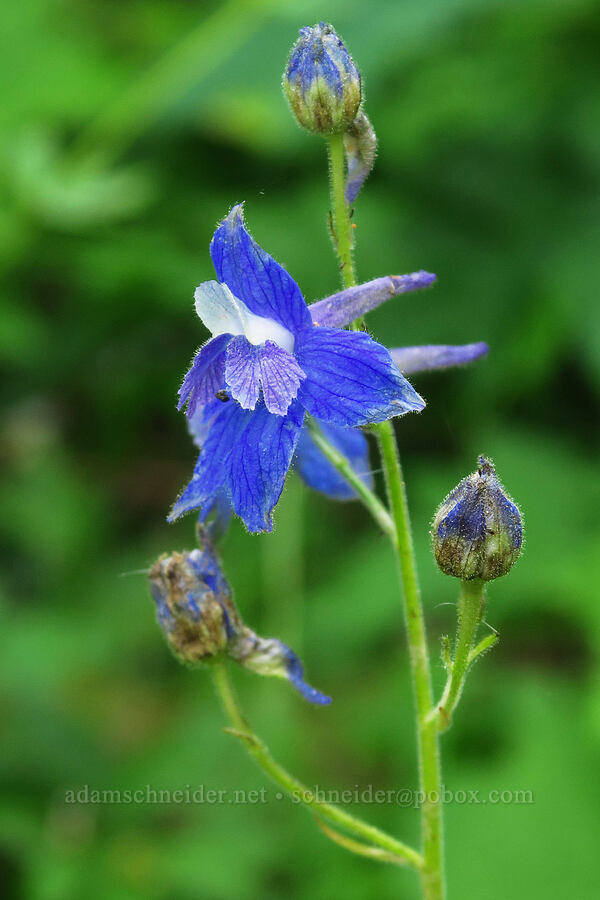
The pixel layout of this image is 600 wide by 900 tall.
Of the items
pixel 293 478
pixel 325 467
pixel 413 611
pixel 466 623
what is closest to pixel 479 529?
pixel 466 623

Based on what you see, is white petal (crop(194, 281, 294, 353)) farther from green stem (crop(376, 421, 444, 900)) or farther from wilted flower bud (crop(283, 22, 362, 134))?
wilted flower bud (crop(283, 22, 362, 134))

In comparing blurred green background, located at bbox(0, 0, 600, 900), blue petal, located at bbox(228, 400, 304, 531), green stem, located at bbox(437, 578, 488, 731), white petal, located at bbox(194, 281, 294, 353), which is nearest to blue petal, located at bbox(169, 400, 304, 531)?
blue petal, located at bbox(228, 400, 304, 531)

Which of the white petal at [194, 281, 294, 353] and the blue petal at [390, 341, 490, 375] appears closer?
the white petal at [194, 281, 294, 353]

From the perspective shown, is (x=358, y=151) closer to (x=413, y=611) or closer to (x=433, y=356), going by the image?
(x=433, y=356)

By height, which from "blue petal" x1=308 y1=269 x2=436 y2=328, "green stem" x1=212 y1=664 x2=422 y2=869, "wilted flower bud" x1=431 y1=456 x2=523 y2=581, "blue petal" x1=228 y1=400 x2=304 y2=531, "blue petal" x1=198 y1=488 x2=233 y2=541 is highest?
"blue petal" x1=308 y1=269 x2=436 y2=328

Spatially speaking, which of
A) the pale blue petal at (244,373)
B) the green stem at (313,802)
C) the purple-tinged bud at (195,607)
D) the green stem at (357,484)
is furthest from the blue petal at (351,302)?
the green stem at (313,802)

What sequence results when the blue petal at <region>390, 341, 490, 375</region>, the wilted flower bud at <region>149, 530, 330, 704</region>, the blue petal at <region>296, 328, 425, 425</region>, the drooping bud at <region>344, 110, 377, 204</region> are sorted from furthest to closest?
the wilted flower bud at <region>149, 530, 330, 704</region>
the blue petal at <region>390, 341, 490, 375</region>
the drooping bud at <region>344, 110, 377, 204</region>
the blue petal at <region>296, 328, 425, 425</region>

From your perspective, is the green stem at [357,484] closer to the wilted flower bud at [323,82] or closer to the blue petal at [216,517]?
the blue petal at [216,517]

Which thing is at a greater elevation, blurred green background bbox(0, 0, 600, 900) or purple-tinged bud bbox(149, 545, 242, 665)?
blurred green background bbox(0, 0, 600, 900)
